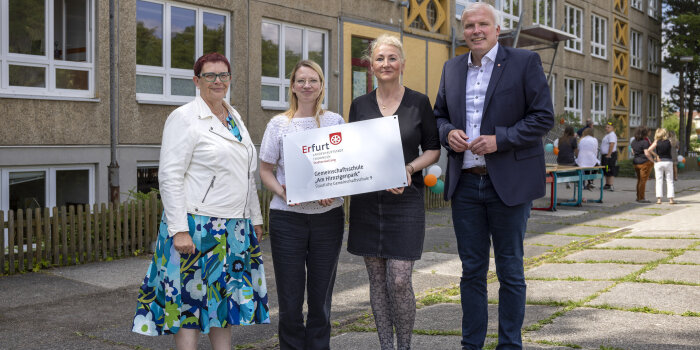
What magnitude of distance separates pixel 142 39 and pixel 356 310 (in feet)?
26.9

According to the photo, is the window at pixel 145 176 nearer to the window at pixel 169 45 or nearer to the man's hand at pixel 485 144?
the window at pixel 169 45

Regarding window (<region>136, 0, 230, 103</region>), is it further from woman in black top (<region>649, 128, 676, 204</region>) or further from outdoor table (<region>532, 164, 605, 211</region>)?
woman in black top (<region>649, 128, 676, 204</region>)

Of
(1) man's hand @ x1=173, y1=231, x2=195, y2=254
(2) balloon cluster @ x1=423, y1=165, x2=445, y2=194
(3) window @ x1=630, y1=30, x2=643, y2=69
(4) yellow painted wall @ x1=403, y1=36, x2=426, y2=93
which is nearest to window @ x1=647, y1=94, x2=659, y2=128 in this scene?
(3) window @ x1=630, y1=30, x2=643, y2=69

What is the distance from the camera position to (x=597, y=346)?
15.4ft

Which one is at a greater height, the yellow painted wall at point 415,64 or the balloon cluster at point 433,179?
the yellow painted wall at point 415,64

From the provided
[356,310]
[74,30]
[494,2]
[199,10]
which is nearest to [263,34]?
[199,10]

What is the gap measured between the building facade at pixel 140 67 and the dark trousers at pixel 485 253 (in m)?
8.28

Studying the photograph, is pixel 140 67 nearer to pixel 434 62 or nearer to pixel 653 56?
pixel 434 62

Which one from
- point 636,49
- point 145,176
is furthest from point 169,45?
point 636,49

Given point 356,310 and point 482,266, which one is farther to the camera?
point 356,310

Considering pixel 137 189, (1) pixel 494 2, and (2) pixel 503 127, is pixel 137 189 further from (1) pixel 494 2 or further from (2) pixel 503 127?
(1) pixel 494 2

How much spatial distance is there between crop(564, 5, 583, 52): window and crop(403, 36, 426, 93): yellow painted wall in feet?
37.4

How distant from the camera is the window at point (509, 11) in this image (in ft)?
81.5

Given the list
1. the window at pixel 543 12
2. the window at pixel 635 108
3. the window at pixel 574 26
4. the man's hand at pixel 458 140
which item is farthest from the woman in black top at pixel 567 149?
the window at pixel 635 108
